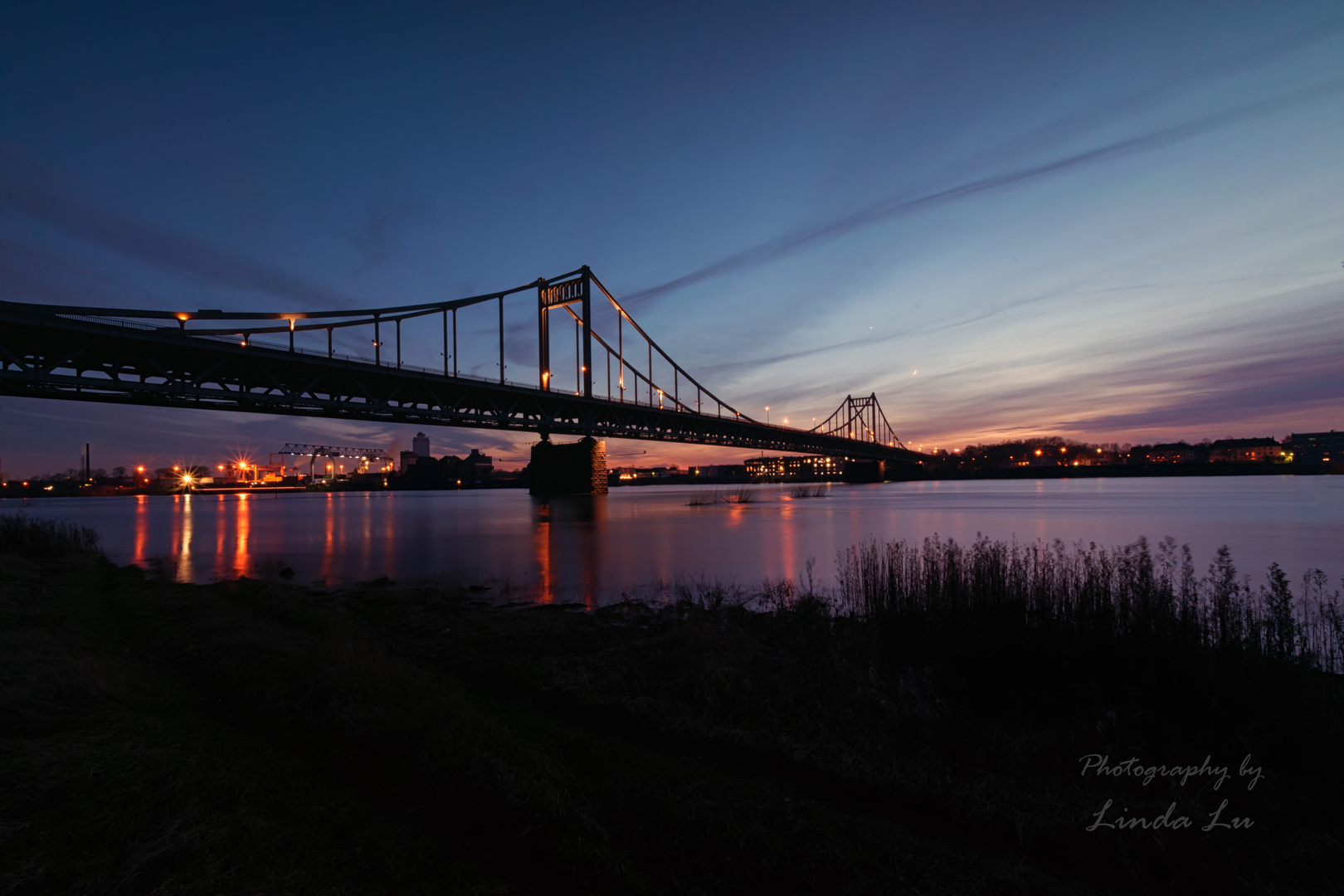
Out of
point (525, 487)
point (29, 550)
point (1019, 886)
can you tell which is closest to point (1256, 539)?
point (1019, 886)

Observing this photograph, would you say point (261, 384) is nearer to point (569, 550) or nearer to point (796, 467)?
point (569, 550)

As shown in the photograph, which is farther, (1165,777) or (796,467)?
(796,467)

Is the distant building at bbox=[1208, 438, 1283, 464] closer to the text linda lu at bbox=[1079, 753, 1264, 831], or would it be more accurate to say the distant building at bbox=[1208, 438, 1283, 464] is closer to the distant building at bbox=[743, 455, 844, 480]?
the distant building at bbox=[743, 455, 844, 480]

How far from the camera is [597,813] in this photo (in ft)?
12.1

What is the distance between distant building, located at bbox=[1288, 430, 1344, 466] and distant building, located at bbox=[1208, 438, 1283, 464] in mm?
12316

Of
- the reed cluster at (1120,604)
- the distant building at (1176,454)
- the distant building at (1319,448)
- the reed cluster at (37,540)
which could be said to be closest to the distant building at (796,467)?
the distant building at (1176,454)

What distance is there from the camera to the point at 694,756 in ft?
15.6

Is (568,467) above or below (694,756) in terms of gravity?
above

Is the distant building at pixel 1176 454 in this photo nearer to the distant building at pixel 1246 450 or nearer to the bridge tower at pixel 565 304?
the distant building at pixel 1246 450

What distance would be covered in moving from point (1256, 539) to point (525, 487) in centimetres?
13145

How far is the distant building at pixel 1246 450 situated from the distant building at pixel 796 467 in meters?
87.5

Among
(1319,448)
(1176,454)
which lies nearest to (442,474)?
(1176,454)

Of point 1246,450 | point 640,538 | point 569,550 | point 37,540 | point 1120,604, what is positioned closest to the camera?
point 1120,604

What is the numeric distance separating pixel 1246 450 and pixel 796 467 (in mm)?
108109
